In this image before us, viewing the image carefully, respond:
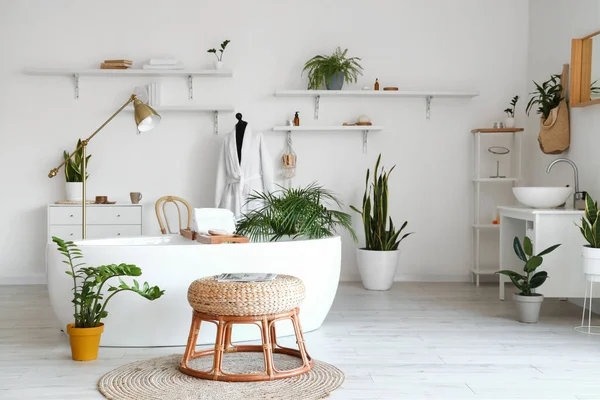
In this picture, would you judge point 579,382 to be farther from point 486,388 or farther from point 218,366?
point 218,366

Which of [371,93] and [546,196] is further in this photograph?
[371,93]

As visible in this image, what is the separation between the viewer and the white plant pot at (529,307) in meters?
4.37

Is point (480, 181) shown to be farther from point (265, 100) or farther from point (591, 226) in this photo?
point (265, 100)

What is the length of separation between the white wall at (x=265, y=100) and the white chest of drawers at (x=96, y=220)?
42cm

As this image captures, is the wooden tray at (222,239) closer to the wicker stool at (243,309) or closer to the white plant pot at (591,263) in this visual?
the wicker stool at (243,309)

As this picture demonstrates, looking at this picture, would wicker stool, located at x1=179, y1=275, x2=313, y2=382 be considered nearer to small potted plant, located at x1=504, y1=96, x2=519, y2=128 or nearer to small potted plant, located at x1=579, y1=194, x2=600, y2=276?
small potted plant, located at x1=579, y1=194, x2=600, y2=276

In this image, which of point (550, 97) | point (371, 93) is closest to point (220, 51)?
point (371, 93)

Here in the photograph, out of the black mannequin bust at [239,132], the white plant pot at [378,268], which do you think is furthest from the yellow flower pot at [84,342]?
the white plant pot at [378,268]

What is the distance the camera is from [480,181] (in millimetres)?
6020

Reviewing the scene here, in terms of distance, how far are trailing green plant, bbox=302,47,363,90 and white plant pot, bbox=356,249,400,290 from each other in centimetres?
150

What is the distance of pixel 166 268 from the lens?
3705 millimetres

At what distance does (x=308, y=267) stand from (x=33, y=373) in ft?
5.03

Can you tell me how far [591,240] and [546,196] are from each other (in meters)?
0.67

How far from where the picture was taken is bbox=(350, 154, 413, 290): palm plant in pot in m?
5.69
